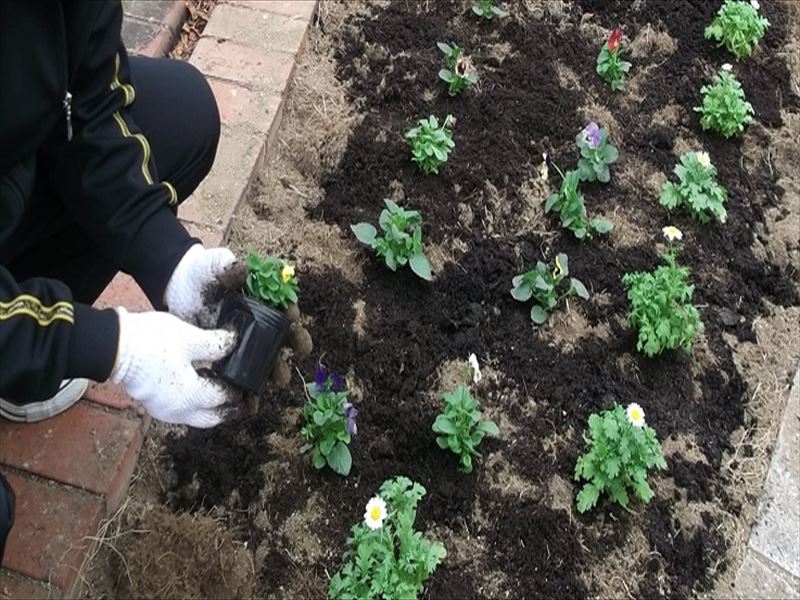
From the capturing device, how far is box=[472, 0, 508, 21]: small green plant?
318cm

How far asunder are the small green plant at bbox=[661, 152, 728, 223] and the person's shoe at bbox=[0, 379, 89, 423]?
5.68ft

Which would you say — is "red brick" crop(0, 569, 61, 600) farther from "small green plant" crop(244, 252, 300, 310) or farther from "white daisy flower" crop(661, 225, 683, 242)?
"white daisy flower" crop(661, 225, 683, 242)

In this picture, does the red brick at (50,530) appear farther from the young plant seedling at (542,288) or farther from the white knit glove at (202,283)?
the young plant seedling at (542,288)

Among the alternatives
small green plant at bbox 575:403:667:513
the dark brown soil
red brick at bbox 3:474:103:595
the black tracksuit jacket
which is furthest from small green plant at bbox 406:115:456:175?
red brick at bbox 3:474:103:595

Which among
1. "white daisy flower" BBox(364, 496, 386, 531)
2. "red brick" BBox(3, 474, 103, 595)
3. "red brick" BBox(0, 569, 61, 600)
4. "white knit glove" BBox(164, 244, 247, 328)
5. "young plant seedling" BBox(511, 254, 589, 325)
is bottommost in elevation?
"red brick" BBox(0, 569, 61, 600)

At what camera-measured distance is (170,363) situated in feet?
5.48

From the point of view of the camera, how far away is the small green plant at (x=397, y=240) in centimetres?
251

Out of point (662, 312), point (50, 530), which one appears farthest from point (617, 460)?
point (50, 530)

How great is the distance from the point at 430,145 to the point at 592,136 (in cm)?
49

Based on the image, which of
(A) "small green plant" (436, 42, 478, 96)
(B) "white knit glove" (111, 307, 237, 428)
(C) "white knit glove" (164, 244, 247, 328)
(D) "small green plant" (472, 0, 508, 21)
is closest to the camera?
(B) "white knit glove" (111, 307, 237, 428)

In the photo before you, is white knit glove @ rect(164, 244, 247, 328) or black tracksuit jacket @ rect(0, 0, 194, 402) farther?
white knit glove @ rect(164, 244, 247, 328)

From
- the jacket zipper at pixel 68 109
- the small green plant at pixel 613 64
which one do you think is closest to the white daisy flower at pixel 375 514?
the jacket zipper at pixel 68 109

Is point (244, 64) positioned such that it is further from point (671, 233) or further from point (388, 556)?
point (388, 556)

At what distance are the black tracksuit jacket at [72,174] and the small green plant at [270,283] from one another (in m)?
0.39
